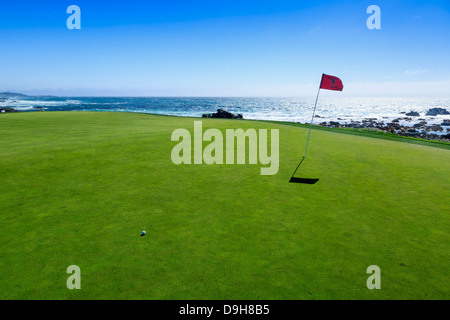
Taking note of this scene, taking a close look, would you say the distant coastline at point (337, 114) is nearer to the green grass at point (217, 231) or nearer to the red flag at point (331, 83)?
the red flag at point (331, 83)

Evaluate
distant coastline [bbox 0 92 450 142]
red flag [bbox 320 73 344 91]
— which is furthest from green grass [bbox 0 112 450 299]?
distant coastline [bbox 0 92 450 142]

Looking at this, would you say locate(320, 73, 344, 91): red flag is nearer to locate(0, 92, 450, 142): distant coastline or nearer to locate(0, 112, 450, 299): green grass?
locate(0, 112, 450, 299): green grass

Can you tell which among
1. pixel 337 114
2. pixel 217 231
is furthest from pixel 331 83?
pixel 337 114

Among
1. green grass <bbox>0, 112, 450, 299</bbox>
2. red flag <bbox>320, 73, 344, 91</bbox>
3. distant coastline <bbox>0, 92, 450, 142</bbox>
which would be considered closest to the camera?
green grass <bbox>0, 112, 450, 299</bbox>

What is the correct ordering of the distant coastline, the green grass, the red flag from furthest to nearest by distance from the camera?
1. the distant coastline
2. the red flag
3. the green grass

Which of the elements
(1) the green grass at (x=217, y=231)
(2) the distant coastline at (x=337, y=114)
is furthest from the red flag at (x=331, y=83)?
(2) the distant coastline at (x=337, y=114)

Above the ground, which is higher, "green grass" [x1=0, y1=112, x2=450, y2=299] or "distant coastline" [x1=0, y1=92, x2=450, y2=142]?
"distant coastline" [x1=0, y1=92, x2=450, y2=142]
